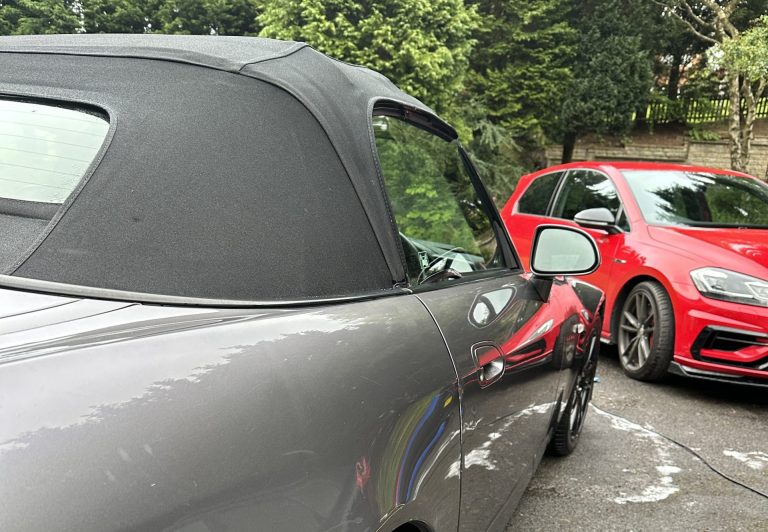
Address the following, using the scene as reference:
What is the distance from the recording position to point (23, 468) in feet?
2.01

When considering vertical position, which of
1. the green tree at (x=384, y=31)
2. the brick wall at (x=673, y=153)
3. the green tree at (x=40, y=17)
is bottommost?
the brick wall at (x=673, y=153)

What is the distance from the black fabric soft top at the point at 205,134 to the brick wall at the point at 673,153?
2097 cm

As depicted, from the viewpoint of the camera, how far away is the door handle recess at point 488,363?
1.45m

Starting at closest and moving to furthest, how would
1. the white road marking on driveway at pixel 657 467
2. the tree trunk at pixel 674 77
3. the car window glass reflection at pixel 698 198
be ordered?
1. the white road marking on driveway at pixel 657 467
2. the car window glass reflection at pixel 698 198
3. the tree trunk at pixel 674 77

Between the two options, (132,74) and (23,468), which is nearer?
(23,468)

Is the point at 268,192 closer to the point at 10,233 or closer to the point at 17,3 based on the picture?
the point at 10,233

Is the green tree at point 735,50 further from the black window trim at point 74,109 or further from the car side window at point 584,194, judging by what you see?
the black window trim at point 74,109

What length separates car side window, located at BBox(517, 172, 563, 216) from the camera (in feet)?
19.3

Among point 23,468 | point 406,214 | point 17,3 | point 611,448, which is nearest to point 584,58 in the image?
point 17,3

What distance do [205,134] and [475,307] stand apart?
2.75ft

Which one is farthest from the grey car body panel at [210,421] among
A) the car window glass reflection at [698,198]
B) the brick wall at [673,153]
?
the brick wall at [673,153]

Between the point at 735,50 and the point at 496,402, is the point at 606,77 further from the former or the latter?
the point at 496,402

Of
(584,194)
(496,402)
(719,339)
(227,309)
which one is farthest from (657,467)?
(584,194)

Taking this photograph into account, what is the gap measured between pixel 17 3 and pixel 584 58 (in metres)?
17.1
